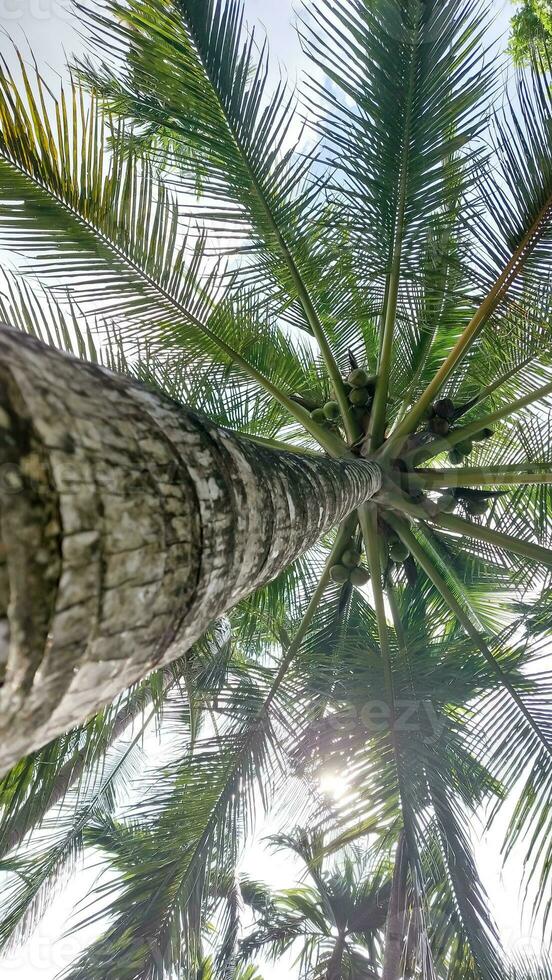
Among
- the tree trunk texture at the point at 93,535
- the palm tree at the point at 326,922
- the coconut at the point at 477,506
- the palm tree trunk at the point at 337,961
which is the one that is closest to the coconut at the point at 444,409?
the coconut at the point at 477,506

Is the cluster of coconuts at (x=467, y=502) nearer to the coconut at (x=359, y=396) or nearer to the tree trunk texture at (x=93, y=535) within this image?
the coconut at (x=359, y=396)

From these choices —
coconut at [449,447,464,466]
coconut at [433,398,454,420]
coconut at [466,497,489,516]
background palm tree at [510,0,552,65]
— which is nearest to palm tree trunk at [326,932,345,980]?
coconut at [466,497,489,516]

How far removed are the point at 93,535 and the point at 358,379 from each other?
3210 millimetres

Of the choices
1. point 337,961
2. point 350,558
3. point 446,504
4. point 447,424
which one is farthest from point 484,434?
point 337,961

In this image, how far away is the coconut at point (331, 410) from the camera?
3.83 metres

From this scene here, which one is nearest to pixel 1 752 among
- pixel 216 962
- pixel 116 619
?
pixel 116 619

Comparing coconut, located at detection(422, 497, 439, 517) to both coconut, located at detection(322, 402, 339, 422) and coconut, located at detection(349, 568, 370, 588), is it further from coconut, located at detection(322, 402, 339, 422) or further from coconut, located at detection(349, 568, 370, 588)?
coconut, located at detection(322, 402, 339, 422)

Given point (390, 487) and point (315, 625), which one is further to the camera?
point (315, 625)

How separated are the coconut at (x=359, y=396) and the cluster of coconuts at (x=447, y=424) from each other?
42 centimetres

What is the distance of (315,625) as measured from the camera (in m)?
4.81

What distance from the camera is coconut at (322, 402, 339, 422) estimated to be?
383 centimetres

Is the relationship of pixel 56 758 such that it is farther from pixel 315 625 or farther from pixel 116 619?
pixel 116 619

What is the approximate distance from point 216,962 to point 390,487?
6029 millimetres

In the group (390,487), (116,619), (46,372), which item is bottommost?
(116,619)
